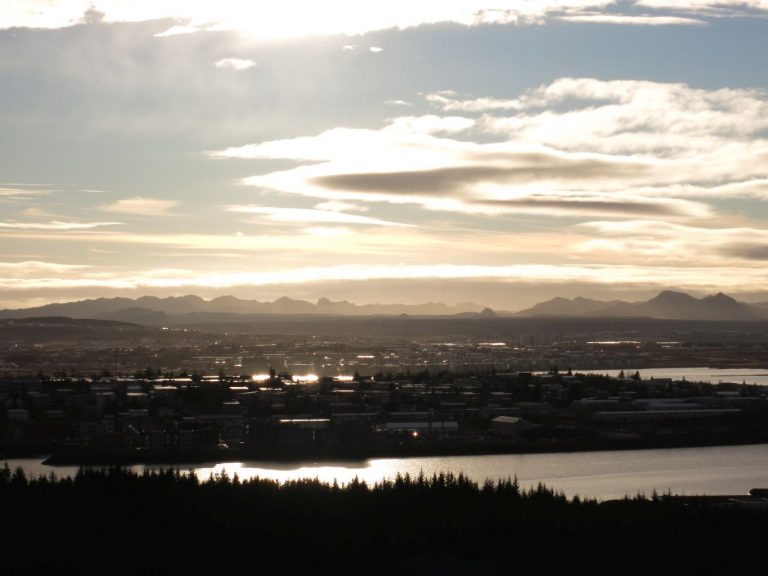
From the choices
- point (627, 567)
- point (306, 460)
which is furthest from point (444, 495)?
point (306, 460)

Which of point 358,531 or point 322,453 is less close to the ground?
point 358,531

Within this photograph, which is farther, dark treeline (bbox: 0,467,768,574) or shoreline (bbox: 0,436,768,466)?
shoreline (bbox: 0,436,768,466)

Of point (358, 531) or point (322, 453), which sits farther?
point (322, 453)

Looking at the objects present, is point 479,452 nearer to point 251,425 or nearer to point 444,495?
point 251,425

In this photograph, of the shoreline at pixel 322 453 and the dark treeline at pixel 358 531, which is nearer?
the dark treeline at pixel 358 531

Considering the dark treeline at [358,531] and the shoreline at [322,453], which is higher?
the dark treeline at [358,531]
